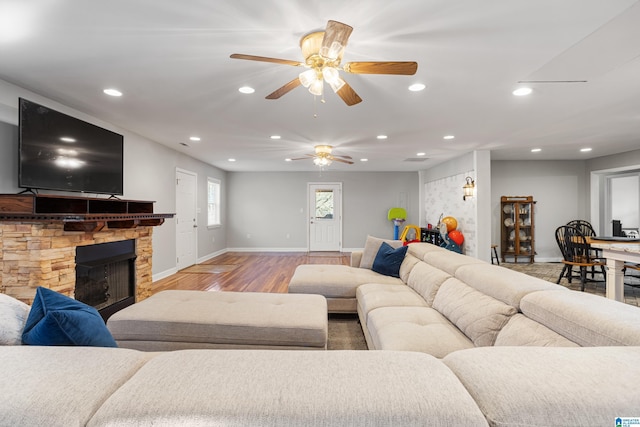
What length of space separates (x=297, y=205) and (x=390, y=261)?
538 cm

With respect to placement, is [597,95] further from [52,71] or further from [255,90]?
[52,71]

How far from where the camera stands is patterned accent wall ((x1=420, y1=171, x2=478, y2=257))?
5.67 metres

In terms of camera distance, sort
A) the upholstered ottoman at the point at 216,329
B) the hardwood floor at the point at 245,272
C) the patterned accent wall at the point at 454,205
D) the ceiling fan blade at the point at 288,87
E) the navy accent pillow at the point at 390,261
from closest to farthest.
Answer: the upholstered ottoman at the point at 216,329
the ceiling fan blade at the point at 288,87
the navy accent pillow at the point at 390,261
the hardwood floor at the point at 245,272
the patterned accent wall at the point at 454,205

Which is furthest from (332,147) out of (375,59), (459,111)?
(375,59)

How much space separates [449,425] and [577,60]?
2.82m

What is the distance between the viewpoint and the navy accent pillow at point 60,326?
102 cm

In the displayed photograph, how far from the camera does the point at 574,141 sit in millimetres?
4910

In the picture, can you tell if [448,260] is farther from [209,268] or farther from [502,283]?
[209,268]

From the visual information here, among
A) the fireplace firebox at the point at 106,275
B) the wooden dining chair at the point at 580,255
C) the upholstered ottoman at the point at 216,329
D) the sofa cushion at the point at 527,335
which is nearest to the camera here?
the sofa cushion at the point at 527,335

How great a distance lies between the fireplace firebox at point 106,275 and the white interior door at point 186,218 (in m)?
1.96

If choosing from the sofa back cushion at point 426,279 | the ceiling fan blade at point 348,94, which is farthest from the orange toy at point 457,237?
the ceiling fan blade at point 348,94

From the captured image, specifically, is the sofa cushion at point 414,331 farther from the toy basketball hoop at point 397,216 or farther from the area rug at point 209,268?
the toy basketball hoop at point 397,216

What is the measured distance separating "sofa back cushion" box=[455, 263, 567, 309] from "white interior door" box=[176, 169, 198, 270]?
520cm

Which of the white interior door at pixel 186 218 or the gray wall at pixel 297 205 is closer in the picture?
the white interior door at pixel 186 218
